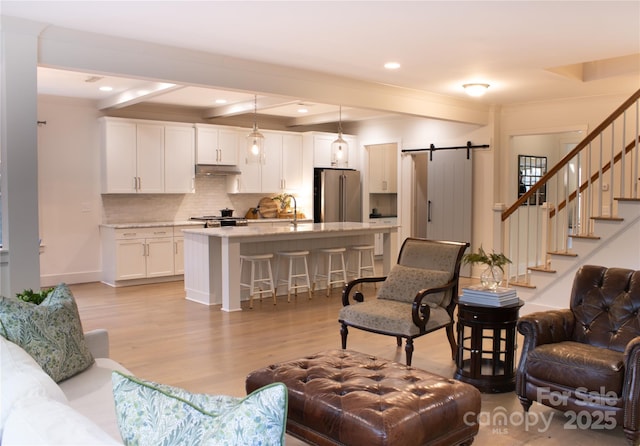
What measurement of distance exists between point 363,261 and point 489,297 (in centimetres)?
445

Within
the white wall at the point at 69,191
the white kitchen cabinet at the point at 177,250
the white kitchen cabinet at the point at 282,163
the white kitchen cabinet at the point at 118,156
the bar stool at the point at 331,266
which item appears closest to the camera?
the bar stool at the point at 331,266

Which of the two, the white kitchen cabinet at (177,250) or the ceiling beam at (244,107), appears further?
the white kitchen cabinet at (177,250)

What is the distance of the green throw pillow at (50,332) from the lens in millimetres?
2412

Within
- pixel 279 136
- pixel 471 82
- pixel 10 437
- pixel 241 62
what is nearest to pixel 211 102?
pixel 279 136

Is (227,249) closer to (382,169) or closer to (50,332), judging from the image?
(50,332)

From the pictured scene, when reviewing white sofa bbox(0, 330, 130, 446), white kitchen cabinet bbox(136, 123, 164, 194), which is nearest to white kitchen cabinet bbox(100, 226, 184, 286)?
white kitchen cabinet bbox(136, 123, 164, 194)

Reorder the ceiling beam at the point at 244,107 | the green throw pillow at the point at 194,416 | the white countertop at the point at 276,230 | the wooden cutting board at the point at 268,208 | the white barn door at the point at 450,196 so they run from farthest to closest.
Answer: the wooden cutting board at the point at 268,208, the white barn door at the point at 450,196, the ceiling beam at the point at 244,107, the white countertop at the point at 276,230, the green throw pillow at the point at 194,416

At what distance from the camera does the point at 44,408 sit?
1345mm

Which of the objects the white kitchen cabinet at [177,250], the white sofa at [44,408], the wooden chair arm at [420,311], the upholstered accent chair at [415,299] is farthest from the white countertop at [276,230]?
the white sofa at [44,408]

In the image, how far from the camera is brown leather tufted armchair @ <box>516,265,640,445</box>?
9.79 feet

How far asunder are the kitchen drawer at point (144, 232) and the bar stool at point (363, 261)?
2.81m

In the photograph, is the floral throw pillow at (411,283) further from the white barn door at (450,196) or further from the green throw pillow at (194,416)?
the white barn door at (450,196)

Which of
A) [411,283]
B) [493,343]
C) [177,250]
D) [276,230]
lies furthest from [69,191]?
[493,343]

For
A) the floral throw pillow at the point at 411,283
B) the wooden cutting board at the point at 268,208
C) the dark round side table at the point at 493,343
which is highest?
the wooden cutting board at the point at 268,208
